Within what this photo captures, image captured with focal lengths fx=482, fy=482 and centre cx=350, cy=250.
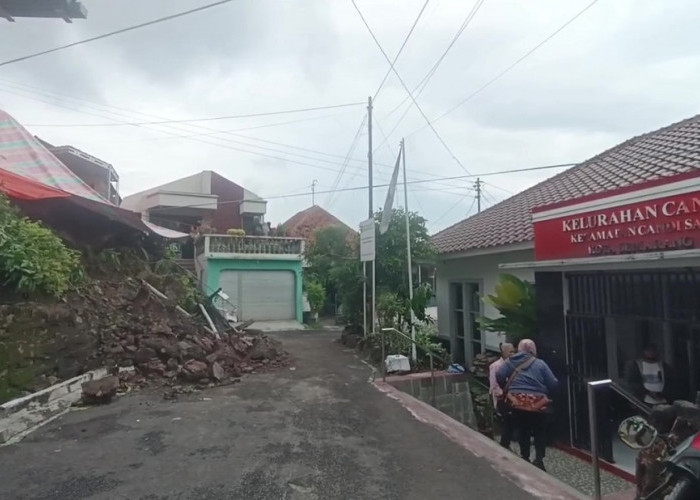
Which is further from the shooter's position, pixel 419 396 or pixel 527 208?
pixel 527 208

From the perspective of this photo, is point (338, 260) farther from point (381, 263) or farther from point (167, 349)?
point (167, 349)

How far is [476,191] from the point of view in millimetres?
32281

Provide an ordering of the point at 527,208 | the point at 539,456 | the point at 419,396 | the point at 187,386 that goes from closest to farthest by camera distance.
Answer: the point at 539,456 → the point at 187,386 → the point at 419,396 → the point at 527,208

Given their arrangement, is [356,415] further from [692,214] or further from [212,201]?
[212,201]

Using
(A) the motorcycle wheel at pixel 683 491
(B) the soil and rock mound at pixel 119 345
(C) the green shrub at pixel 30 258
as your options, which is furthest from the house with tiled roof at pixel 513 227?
Result: (C) the green shrub at pixel 30 258

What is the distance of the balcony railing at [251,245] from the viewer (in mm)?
19688

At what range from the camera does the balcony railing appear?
19.7 metres

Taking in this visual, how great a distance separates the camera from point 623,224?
5.79 metres

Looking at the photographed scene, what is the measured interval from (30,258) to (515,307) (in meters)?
6.91

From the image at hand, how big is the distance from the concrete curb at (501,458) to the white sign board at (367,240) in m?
4.75

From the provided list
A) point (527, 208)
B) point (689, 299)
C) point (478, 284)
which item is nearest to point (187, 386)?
point (478, 284)

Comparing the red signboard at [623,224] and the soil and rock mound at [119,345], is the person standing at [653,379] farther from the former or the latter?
the soil and rock mound at [119,345]

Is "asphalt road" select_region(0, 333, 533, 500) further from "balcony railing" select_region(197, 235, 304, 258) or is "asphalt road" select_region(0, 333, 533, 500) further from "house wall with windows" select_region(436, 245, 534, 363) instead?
"balcony railing" select_region(197, 235, 304, 258)

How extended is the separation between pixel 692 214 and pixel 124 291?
9348 mm
